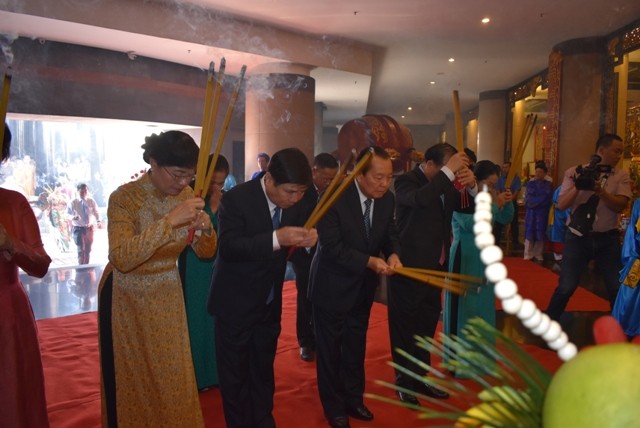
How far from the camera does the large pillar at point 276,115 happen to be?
557 cm

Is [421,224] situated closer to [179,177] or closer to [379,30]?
[179,177]

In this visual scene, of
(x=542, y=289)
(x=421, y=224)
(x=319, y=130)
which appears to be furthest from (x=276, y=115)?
(x=421, y=224)

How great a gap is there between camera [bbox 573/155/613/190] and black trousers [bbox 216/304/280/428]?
6.55 ft

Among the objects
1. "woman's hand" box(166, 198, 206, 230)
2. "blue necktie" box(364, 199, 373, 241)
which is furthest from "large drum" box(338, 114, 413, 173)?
"woman's hand" box(166, 198, 206, 230)

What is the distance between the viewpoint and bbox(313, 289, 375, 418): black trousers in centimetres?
212

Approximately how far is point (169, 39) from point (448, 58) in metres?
3.11

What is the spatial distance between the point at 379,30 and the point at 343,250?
3569 mm

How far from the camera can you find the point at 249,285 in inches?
73.4

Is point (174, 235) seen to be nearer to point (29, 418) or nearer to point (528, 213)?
point (29, 418)

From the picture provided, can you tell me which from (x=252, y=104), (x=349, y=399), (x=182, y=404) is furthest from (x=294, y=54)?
(x=182, y=404)

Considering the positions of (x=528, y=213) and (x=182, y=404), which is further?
(x=528, y=213)

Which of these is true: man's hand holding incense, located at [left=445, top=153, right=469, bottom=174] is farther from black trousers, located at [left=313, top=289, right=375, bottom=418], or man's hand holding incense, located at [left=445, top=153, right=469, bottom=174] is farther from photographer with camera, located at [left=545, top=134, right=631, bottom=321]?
photographer with camera, located at [left=545, top=134, right=631, bottom=321]

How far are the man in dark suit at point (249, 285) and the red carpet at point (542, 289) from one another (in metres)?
2.09

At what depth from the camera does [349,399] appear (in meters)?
2.22
